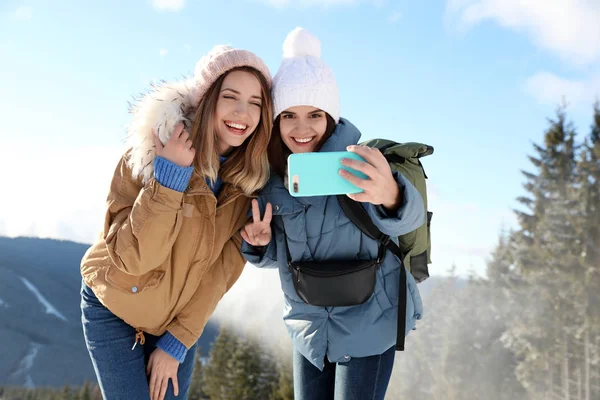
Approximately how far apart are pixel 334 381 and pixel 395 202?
1299mm

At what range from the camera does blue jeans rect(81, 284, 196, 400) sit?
3.03 m

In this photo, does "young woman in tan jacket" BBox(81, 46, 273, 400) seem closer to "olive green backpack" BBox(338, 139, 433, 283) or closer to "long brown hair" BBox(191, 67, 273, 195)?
"long brown hair" BBox(191, 67, 273, 195)

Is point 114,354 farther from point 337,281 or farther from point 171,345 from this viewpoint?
point 337,281

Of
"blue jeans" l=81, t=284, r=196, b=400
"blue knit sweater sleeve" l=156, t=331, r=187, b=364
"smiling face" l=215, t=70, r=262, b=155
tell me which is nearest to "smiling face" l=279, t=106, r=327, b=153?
"smiling face" l=215, t=70, r=262, b=155

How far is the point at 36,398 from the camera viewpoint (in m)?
58.9

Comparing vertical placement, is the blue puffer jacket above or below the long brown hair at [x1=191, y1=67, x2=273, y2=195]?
below

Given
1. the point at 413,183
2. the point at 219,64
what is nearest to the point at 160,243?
the point at 219,64

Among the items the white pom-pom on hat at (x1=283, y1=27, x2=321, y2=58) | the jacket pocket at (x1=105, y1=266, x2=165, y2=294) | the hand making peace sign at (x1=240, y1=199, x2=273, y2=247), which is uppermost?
the white pom-pom on hat at (x1=283, y1=27, x2=321, y2=58)

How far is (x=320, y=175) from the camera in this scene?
99.4 inches

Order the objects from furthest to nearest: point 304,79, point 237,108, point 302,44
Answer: point 302,44 → point 304,79 → point 237,108

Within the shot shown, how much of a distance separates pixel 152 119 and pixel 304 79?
3.54 ft

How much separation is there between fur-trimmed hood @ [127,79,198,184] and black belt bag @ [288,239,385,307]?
3.91ft

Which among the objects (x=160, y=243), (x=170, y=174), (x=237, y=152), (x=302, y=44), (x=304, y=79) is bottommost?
(x=160, y=243)

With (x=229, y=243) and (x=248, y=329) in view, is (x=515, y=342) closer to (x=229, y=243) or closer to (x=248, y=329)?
(x=248, y=329)
